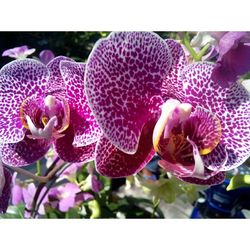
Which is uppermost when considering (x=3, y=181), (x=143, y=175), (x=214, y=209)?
(x=3, y=181)

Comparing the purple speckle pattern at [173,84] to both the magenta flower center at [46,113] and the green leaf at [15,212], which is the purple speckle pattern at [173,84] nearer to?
the magenta flower center at [46,113]

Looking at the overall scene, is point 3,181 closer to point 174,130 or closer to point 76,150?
point 76,150

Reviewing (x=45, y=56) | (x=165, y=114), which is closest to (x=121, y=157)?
(x=165, y=114)

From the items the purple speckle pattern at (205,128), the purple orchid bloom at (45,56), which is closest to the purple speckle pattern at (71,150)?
the purple speckle pattern at (205,128)

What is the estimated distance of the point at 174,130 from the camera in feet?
1.17

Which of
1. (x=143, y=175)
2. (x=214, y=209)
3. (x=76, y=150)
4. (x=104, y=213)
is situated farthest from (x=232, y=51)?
(x=214, y=209)

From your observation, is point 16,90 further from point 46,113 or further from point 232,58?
point 232,58

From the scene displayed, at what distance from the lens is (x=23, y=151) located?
416 millimetres

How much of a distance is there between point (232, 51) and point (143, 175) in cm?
34

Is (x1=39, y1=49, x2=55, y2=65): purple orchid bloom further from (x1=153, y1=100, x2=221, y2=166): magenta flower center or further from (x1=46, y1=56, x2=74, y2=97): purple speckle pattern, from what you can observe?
(x1=153, y1=100, x2=221, y2=166): magenta flower center
